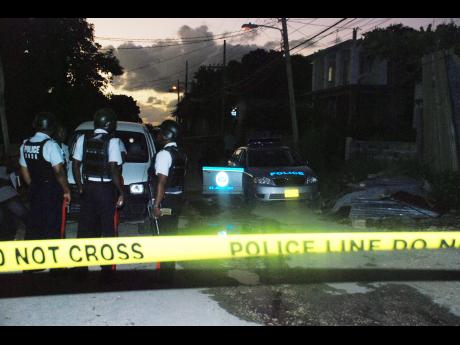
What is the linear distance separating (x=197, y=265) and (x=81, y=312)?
1957 millimetres

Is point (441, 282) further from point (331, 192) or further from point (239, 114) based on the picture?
point (239, 114)

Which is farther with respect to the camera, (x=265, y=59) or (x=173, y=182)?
(x=265, y=59)

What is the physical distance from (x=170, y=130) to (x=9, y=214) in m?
2.28

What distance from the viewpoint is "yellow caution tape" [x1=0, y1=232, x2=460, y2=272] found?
3.33m

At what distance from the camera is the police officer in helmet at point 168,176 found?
4.73 meters

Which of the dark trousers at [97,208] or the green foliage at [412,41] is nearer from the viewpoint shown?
the dark trousers at [97,208]

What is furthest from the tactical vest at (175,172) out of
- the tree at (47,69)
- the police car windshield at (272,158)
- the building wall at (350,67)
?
the building wall at (350,67)

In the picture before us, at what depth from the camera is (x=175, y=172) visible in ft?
16.6

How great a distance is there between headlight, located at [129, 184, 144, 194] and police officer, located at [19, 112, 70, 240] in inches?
75.4

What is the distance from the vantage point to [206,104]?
64625mm

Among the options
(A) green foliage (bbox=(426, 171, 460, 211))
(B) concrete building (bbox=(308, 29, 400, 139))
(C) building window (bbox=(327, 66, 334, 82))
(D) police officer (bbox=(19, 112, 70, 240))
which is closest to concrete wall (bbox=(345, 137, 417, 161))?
(A) green foliage (bbox=(426, 171, 460, 211))

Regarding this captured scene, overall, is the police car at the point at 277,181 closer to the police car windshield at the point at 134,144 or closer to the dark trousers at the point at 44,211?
the police car windshield at the point at 134,144

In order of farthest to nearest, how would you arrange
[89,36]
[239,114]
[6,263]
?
[239,114] < [89,36] < [6,263]
